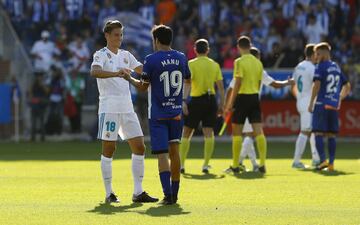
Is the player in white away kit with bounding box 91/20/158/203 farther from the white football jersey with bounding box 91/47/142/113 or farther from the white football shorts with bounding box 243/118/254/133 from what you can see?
the white football shorts with bounding box 243/118/254/133

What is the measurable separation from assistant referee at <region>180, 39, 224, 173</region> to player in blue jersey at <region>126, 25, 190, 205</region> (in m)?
5.39

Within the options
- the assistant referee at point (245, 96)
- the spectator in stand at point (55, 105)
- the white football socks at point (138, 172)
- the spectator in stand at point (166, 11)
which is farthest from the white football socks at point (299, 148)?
the spectator in stand at point (166, 11)

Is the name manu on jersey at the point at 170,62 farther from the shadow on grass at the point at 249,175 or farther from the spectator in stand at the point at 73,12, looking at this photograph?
the spectator in stand at the point at 73,12

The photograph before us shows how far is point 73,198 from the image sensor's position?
1457 cm

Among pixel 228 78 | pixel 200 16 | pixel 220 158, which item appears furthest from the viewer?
pixel 200 16

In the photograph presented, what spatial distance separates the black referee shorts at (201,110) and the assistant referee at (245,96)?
0.40 m

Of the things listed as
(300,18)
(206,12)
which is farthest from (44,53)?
(300,18)

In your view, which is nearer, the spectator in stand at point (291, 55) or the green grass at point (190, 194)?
the green grass at point (190, 194)

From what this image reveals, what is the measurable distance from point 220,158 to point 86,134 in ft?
28.9

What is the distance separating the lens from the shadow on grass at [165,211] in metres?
12.6

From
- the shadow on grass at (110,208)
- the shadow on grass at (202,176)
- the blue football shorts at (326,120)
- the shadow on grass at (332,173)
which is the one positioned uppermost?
the blue football shorts at (326,120)

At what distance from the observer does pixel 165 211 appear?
42.4ft

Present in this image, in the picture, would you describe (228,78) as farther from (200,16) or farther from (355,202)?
(355,202)

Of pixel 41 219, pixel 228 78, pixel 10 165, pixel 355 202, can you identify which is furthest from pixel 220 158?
pixel 41 219
